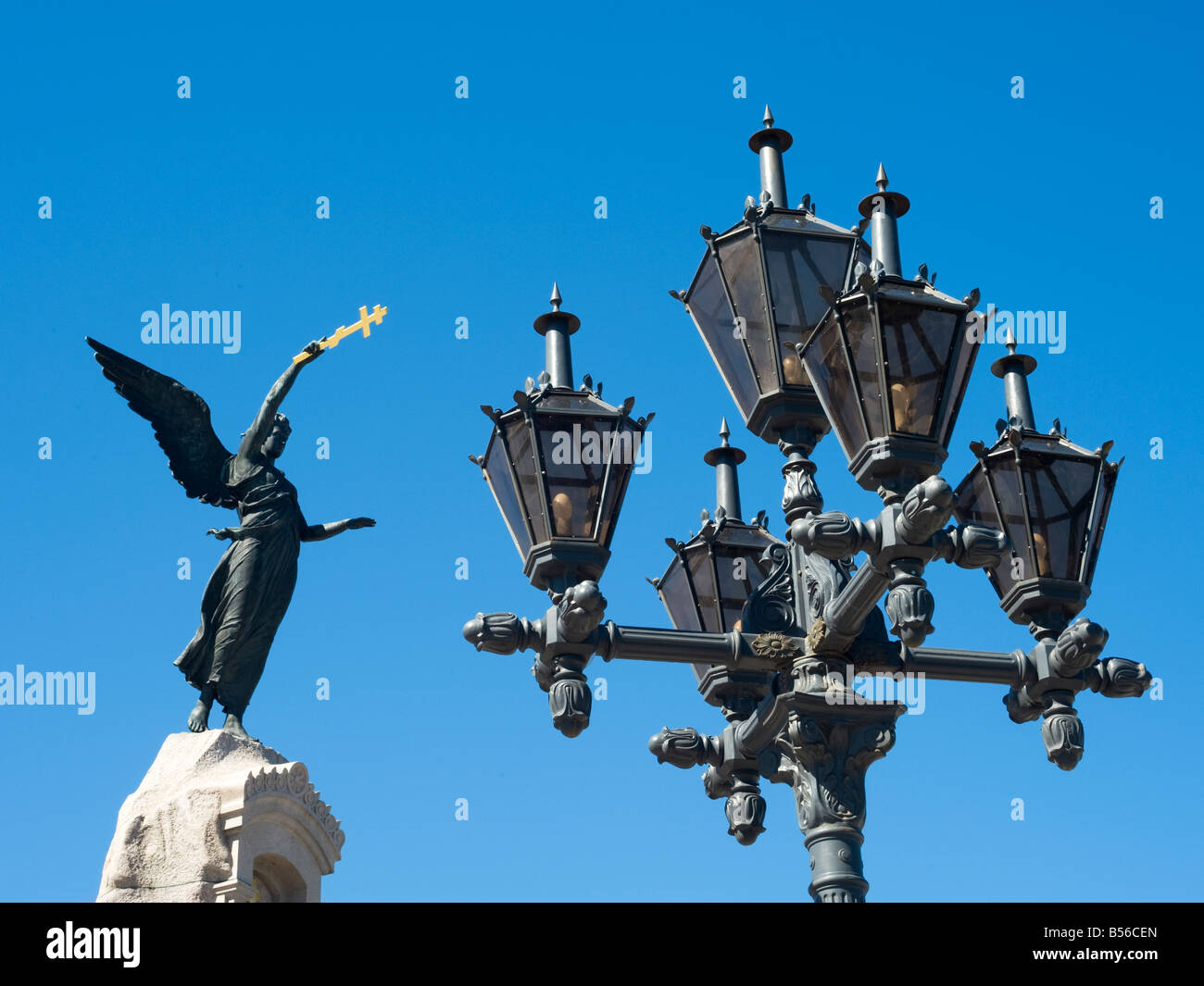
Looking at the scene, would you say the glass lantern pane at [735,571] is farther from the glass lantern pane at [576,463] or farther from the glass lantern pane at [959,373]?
the glass lantern pane at [959,373]

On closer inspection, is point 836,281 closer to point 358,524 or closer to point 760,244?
point 760,244

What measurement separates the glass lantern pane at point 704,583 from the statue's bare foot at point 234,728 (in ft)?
9.47

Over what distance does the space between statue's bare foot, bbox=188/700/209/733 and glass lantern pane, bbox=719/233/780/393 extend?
14.6ft

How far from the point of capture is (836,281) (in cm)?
824

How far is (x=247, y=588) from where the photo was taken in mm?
11250

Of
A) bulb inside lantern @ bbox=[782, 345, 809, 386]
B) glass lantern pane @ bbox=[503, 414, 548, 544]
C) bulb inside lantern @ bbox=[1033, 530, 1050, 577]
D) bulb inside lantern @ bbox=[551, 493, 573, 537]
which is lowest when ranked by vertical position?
bulb inside lantern @ bbox=[1033, 530, 1050, 577]

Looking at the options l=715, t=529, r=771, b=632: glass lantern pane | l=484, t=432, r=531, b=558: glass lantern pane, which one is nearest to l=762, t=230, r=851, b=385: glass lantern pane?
l=484, t=432, r=531, b=558: glass lantern pane

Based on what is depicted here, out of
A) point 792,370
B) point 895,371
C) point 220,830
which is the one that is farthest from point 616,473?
point 220,830

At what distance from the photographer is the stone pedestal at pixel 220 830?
955 centimetres

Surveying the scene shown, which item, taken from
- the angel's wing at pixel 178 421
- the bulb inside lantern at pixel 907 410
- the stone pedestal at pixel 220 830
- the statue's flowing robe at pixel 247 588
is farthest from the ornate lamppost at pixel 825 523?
the angel's wing at pixel 178 421

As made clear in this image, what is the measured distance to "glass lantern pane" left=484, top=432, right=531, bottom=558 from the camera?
7.73 meters

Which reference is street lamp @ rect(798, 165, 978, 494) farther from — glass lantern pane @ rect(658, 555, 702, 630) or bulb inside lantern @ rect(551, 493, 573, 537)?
glass lantern pane @ rect(658, 555, 702, 630)

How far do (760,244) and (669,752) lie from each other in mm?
2483
